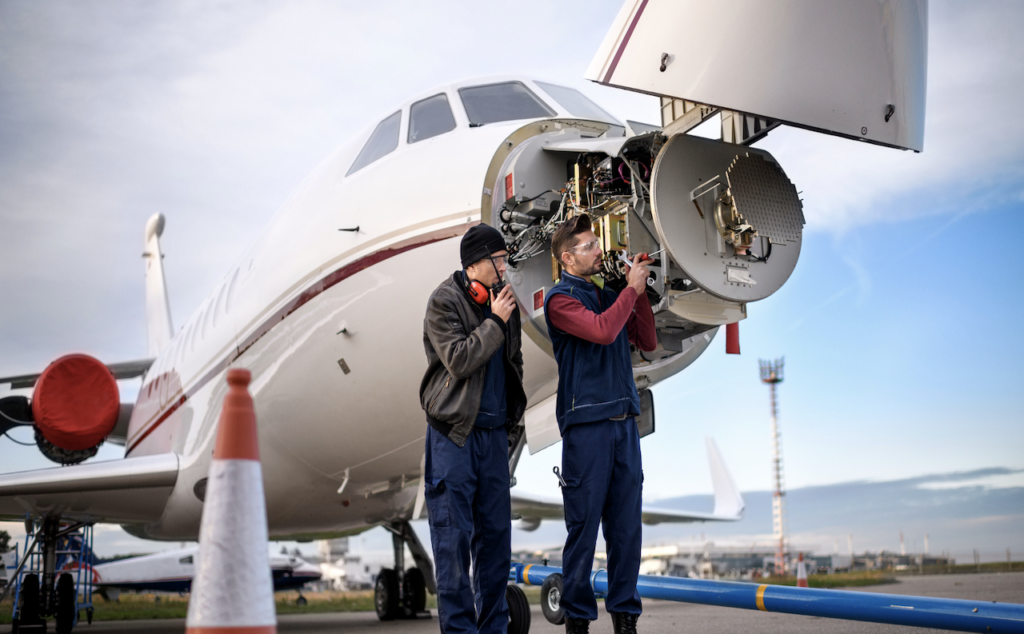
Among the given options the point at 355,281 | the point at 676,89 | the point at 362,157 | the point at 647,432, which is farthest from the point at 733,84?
the point at 362,157

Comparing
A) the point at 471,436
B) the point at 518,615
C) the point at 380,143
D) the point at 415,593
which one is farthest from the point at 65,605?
the point at 471,436

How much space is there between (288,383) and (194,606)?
4.97 metres

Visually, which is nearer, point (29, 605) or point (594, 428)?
Answer: point (594, 428)

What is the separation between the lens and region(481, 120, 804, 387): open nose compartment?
396 cm

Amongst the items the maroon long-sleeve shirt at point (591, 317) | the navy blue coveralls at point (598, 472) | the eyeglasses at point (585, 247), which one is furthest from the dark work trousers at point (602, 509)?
the eyeglasses at point (585, 247)

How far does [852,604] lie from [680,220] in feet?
6.62

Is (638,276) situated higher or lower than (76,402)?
higher

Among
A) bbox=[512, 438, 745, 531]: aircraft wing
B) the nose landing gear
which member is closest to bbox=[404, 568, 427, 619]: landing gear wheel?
the nose landing gear

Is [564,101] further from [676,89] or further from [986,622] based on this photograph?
[986,622]

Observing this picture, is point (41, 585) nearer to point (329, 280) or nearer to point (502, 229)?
point (329, 280)

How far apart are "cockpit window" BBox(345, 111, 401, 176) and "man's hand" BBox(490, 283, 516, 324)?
2.98 meters

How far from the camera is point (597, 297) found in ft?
12.9

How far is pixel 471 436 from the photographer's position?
3512mm

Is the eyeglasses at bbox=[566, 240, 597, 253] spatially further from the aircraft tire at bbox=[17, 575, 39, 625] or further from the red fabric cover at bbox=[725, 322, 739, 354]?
the aircraft tire at bbox=[17, 575, 39, 625]
